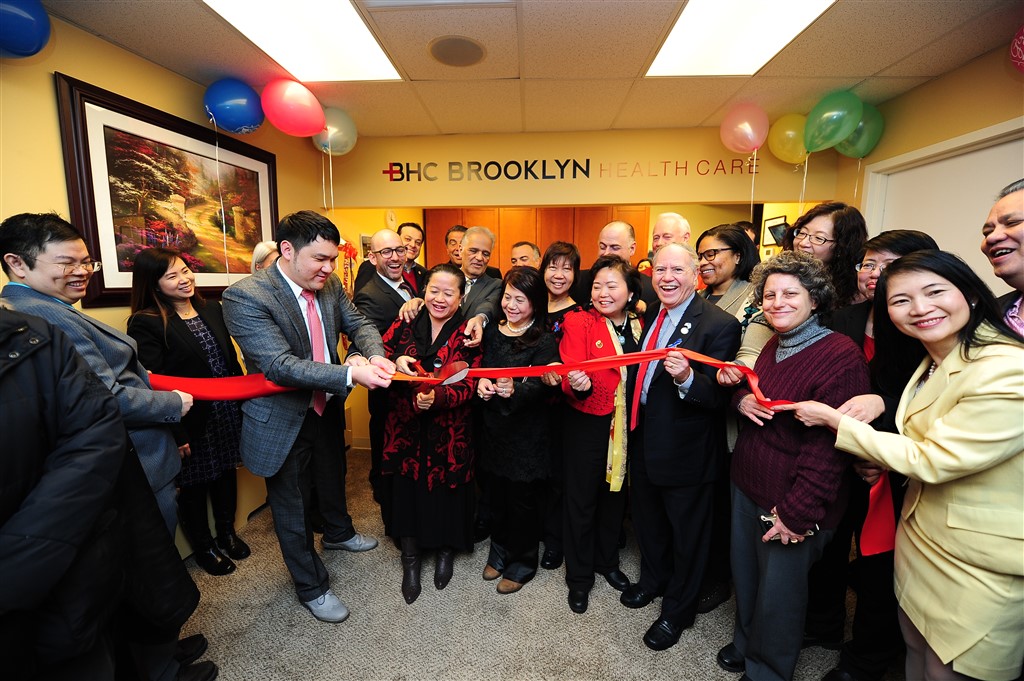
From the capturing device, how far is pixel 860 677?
179 cm

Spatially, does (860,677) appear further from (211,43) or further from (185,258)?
(211,43)

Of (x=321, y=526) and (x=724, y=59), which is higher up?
(x=724, y=59)

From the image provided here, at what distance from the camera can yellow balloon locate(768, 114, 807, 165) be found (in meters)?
3.70

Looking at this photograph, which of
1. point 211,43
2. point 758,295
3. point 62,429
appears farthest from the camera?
point 211,43

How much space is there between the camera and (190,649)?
1970 mm

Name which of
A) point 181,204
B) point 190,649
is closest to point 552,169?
point 181,204

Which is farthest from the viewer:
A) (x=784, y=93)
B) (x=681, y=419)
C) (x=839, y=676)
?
(x=784, y=93)

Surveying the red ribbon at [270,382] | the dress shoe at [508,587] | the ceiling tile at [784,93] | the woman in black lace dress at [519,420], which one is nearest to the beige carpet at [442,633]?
the dress shoe at [508,587]

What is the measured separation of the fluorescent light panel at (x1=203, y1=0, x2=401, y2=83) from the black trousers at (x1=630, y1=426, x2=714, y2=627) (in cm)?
288

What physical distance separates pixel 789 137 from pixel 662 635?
13.2ft

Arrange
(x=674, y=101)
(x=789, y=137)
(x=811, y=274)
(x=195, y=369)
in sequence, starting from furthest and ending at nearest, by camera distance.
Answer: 1. (x=789, y=137)
2. (x=674, y=101)
3. (x=195, y=369)
4. (x=811, y=274)

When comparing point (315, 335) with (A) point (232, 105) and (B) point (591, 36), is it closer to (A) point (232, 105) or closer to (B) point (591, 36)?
(A) point (232, 105)

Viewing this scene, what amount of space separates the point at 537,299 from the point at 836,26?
234cm

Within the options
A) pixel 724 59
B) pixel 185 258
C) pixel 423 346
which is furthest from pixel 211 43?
pixel 724 59
